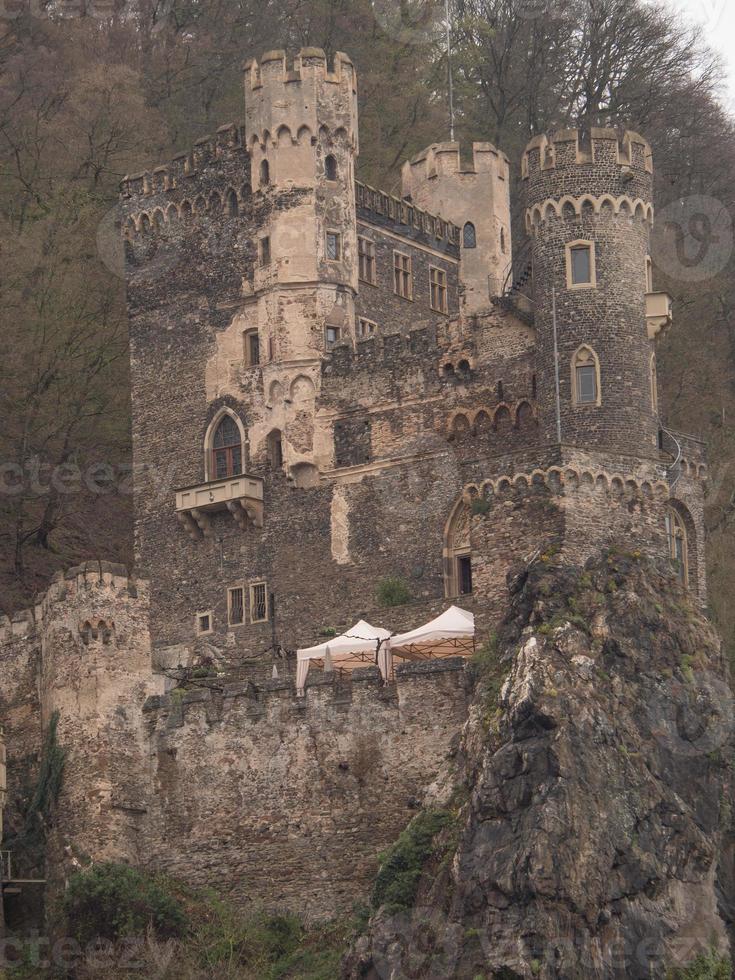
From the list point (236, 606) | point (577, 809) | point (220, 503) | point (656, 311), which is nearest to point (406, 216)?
point (220, 503)

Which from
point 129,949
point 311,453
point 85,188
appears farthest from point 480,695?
point 85,188

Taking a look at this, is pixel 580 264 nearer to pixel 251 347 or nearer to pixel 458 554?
pixel 458 554

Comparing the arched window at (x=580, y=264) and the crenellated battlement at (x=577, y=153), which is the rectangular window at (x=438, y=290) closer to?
the crenellated battlement at (x=577, y=153)

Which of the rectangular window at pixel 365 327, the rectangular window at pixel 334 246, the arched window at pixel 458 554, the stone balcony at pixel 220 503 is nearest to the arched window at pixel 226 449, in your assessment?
the stone balcony at pixel 220 503

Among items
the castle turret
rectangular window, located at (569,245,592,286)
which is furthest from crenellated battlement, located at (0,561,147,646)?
the castle turret

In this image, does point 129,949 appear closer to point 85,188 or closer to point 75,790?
point 75,790

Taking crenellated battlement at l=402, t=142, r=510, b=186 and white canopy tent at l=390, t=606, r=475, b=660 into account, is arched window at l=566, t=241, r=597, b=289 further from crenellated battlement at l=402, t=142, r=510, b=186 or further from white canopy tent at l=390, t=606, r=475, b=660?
crenellated battlement at l=402, t=142, r=510, b=186
